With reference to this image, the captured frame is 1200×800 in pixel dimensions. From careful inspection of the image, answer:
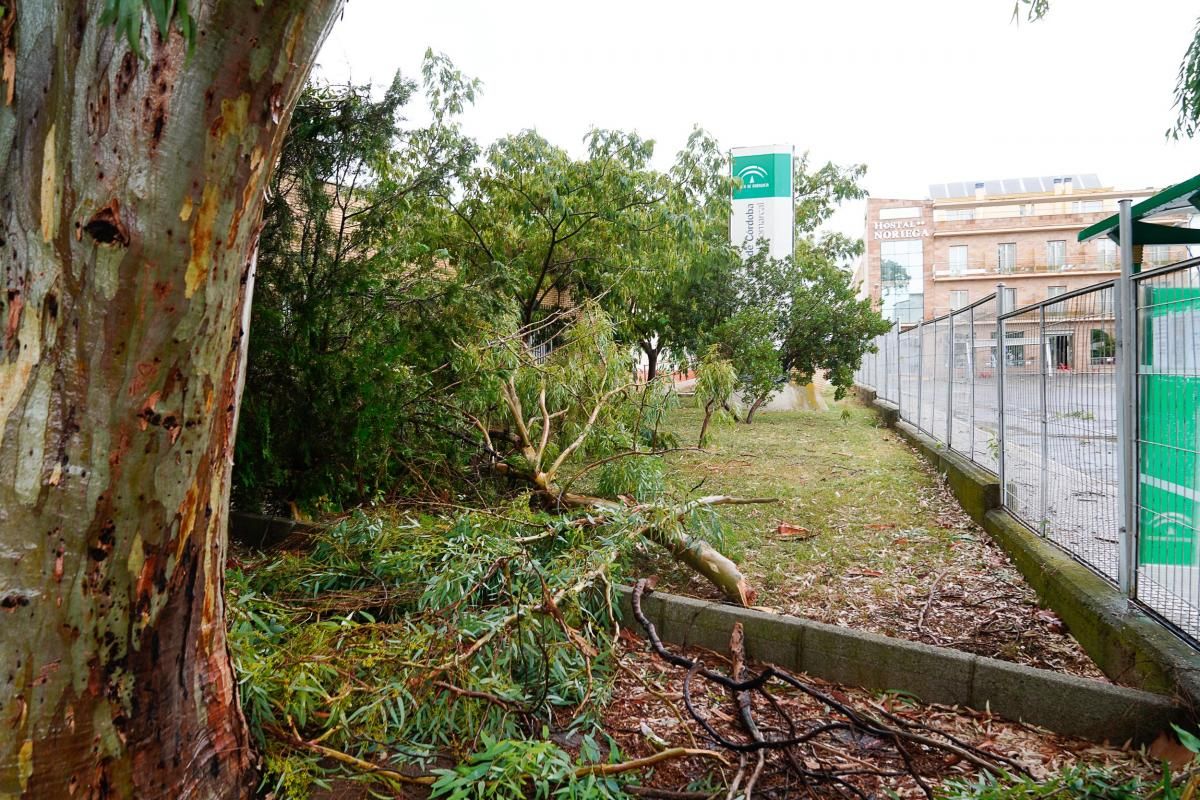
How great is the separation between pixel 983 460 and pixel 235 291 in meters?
6.81

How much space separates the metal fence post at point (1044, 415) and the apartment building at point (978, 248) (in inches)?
2012

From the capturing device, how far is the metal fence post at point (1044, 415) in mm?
4633

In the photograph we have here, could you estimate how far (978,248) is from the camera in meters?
56.9

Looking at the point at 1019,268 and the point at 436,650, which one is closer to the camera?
the point at 436,650

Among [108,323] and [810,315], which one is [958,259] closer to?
[810,315]

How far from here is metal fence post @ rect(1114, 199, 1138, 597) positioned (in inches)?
129

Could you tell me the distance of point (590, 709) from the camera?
9.55ft


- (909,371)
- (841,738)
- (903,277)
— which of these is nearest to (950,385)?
(909,371)

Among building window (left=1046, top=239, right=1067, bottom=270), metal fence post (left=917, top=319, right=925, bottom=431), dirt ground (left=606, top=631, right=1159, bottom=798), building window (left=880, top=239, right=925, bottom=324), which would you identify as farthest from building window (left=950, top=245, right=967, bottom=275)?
dirt ground (left=606, top=631, right=1159, bottom=798)

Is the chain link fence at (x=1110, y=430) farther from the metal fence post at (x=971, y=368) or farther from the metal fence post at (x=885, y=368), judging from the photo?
the metal fence post at (x=885, y=368)

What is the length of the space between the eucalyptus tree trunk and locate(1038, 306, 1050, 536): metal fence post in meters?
4.50

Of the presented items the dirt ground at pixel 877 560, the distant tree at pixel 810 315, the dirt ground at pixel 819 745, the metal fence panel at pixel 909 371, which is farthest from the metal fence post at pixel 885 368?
the dirt ground at pixel 819 745

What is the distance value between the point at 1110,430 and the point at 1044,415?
46.7 inches

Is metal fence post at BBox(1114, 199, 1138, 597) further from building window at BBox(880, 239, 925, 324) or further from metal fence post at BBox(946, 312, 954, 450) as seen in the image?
building window at BBox(880, 239, 925, 324)
